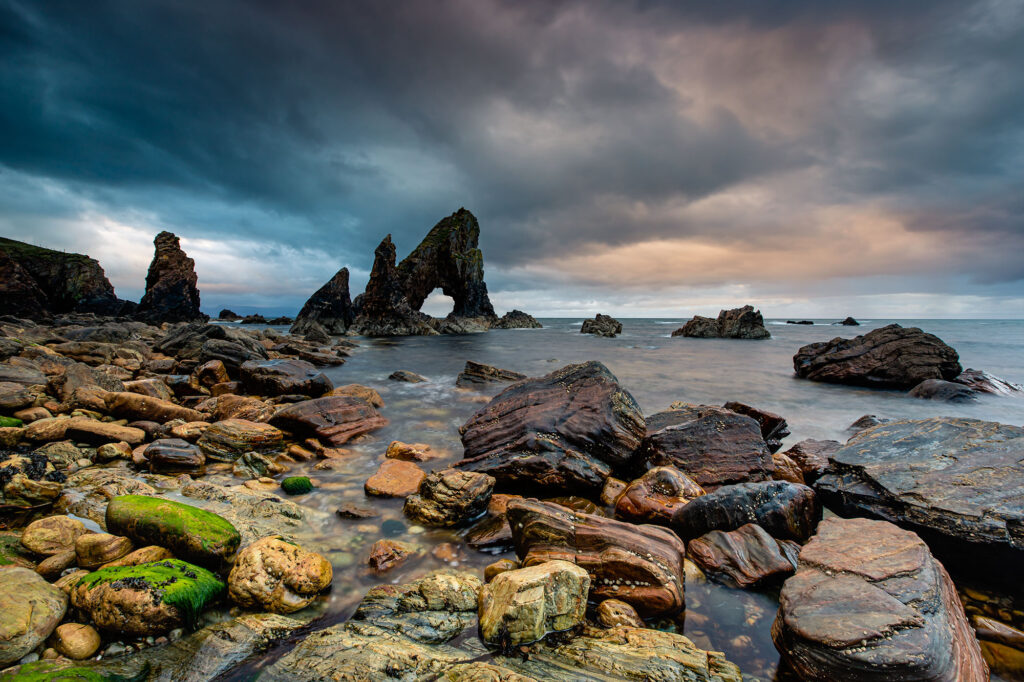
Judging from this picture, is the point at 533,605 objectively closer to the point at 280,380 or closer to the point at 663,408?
the point at 280,380

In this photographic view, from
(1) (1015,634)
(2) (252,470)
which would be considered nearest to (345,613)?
(2) (252,470)

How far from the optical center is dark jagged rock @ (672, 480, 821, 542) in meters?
4.36

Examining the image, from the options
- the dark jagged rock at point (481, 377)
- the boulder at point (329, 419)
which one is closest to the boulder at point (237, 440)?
the boulder at point (329, 419)

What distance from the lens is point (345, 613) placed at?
3.33 m

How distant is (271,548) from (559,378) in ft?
19.1

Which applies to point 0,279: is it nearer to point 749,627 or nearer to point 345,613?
point 345,613

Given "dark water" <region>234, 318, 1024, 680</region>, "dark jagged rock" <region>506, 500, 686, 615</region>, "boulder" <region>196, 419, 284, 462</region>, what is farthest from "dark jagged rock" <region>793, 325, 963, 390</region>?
"boulder" <region>196, 419, 284, 462</region>

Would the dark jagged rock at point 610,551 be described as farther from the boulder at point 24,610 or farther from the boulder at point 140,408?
the boulder at point 140,408

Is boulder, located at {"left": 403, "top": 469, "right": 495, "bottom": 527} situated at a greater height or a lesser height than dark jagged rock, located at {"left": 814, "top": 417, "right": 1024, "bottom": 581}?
lesser

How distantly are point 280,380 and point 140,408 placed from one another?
3.77 meters

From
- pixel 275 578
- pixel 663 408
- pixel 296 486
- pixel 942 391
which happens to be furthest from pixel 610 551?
pixel 942 391

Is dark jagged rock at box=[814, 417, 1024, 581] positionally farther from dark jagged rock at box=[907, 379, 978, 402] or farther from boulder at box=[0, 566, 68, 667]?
dark jagged rock at box=[907, 379, 978, 402]

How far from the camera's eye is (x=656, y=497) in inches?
198

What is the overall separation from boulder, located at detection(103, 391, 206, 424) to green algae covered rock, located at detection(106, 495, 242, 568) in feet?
16.5
